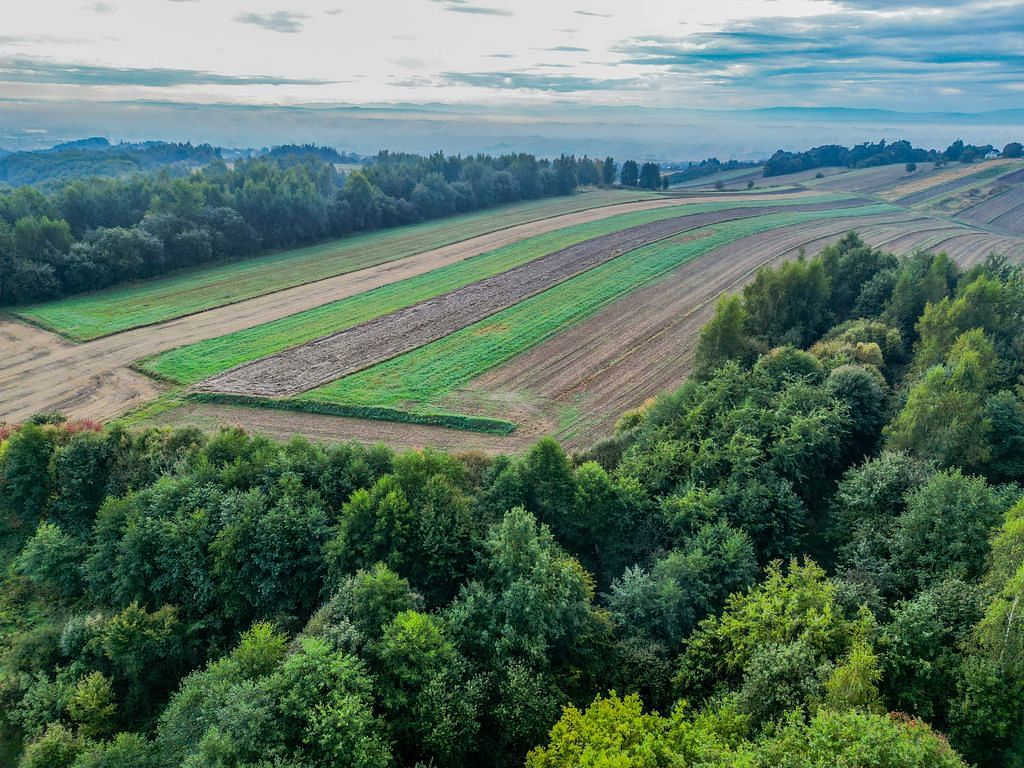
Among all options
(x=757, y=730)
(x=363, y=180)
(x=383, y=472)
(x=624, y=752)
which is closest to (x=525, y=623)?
(x=624, y=752)

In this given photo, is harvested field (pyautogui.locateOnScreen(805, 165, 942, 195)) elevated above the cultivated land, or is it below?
above

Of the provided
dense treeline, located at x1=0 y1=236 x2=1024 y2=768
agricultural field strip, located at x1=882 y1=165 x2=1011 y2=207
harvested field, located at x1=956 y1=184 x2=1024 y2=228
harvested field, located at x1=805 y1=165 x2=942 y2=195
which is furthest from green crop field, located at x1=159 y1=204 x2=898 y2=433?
harvested field, located at x1=805 y1=165 x2=942 y2=195

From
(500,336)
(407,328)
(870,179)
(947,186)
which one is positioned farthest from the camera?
(870,179)

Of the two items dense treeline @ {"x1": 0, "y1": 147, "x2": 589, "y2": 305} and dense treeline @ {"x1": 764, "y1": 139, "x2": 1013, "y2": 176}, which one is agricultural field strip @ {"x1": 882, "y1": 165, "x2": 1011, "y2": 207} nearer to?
dense treeline @ {"x1": 764, "y1": 139, "x2": 1013, "y2": 176}

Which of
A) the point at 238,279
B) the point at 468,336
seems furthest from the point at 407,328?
the point at 238,279

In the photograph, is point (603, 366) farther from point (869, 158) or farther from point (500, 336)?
point (869, 158)

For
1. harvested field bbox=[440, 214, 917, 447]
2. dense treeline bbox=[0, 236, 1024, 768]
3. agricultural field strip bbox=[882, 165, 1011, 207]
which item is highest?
agricultural field strip bbox=[882, 165, 1011, 207]
